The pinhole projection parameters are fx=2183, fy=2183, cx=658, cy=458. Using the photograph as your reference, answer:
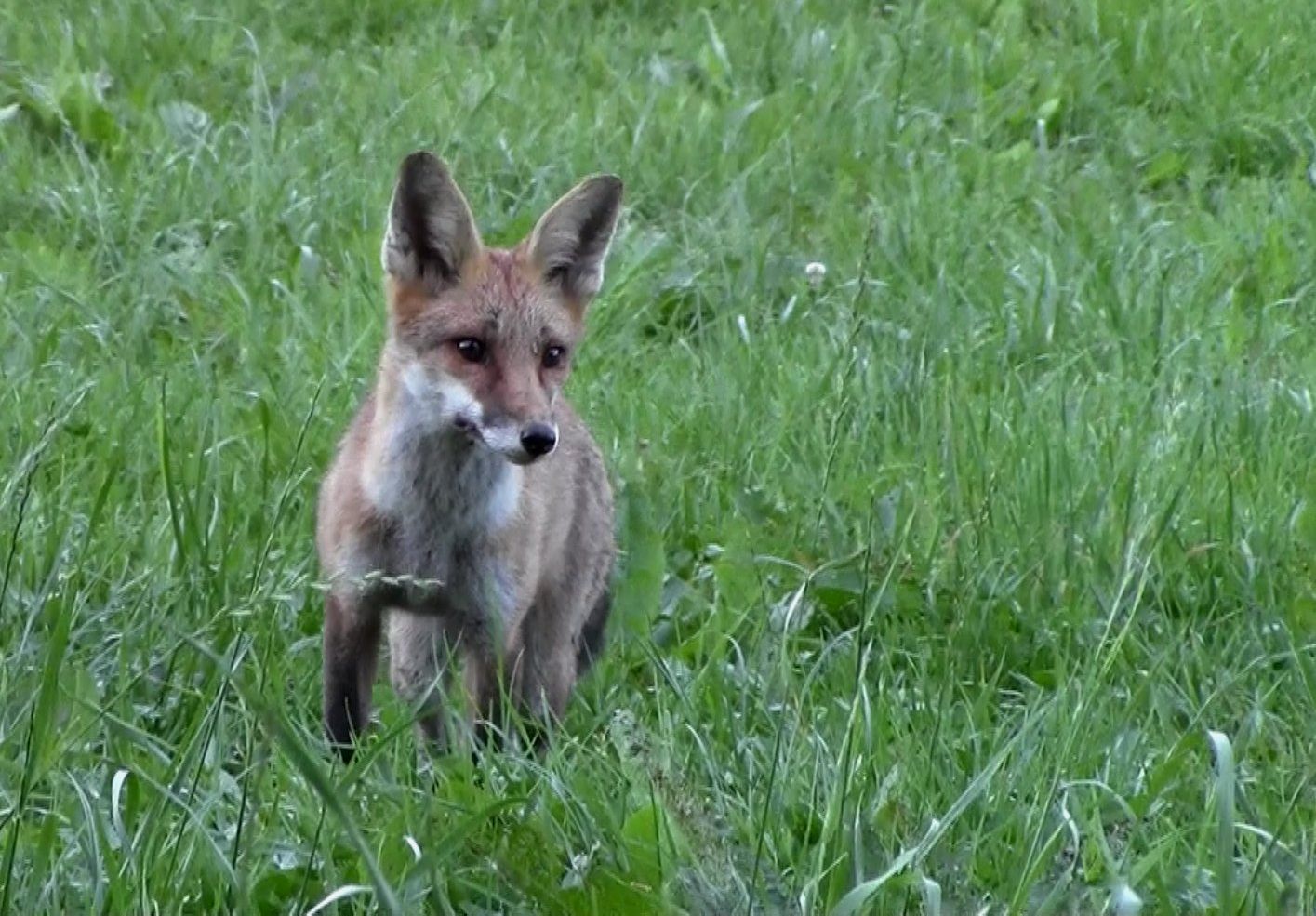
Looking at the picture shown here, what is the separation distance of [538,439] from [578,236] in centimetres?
88

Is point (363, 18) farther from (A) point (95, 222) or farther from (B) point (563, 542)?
(B) point (563, 542)

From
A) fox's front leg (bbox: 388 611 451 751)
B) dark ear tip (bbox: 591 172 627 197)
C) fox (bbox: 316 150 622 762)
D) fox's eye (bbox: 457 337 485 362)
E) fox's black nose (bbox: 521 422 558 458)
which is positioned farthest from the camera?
dark ear tip (bbox: 591 172 627 197)

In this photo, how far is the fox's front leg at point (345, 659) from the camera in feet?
15.2

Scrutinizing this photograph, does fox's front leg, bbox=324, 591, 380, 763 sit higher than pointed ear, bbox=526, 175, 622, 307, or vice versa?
pointed ear, bbox=526, 175, 622, 307

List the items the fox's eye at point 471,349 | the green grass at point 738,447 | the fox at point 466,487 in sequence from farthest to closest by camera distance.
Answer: the fox's eye at point 471,349
the fox at point 466,487
the green grass at point 738,447

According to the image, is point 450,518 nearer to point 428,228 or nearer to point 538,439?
point 538,439

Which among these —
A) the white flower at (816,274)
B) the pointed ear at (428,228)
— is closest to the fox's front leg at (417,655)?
the pointed ear at (428,228)

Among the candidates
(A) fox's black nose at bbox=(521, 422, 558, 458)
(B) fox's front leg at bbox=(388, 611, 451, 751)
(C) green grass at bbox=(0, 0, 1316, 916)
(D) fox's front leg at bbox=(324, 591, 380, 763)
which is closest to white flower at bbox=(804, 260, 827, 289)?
(C) green grass at bbox=(0, 0, 1316, 916)

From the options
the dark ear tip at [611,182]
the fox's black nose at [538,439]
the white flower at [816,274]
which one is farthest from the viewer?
the white flower at [816,274]

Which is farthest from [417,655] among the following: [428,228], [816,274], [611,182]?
[816,274]

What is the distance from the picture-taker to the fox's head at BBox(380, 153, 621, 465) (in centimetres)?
477

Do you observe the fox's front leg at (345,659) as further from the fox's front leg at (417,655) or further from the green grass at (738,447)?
the fox's front leg at (417,655)

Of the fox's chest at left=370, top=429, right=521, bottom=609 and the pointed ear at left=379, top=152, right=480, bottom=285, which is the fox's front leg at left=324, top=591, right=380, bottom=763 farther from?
the pointed ear at left=379, top=152, right=480, bottom=285

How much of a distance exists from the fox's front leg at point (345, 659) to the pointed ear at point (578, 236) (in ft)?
3.33
